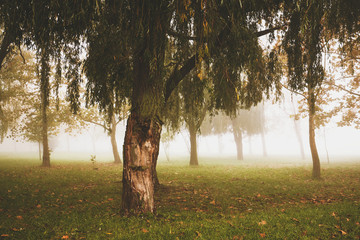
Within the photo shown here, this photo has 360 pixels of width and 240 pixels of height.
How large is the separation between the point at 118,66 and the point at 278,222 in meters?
5.45

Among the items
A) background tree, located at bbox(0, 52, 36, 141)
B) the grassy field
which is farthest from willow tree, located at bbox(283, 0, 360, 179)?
background tree, located at bbox(0, 52, 36, 141)

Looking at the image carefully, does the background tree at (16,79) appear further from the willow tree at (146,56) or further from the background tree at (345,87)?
the background tree at (345,87)

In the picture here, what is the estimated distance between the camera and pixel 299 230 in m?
4.14

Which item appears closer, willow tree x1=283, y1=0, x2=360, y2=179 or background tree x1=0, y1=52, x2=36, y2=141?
willow tree x1=283, y1=0, x2=360, y2=179

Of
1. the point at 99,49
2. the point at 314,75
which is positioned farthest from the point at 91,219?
the point at 314,75

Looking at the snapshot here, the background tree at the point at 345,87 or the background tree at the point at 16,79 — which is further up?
the background tree at the point at 16,79

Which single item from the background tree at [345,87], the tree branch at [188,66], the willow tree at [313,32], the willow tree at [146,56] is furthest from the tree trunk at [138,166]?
the background tree at [345,87]

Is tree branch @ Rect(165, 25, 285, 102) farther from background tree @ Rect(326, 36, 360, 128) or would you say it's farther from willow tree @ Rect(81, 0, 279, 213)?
background tree @ Rect(326, 36, 360, 128)

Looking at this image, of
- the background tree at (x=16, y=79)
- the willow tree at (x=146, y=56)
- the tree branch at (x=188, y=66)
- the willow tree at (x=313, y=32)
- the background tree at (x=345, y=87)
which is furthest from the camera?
the background tree at (x=16, y=79)

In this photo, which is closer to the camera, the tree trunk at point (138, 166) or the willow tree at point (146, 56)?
the willow tree at point (146, 56)

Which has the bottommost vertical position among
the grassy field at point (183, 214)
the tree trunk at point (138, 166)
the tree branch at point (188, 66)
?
the grassy field at point (183, 214)

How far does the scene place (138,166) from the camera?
5.03m

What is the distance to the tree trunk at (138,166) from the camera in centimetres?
504

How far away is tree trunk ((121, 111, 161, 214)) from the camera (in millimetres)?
5035
